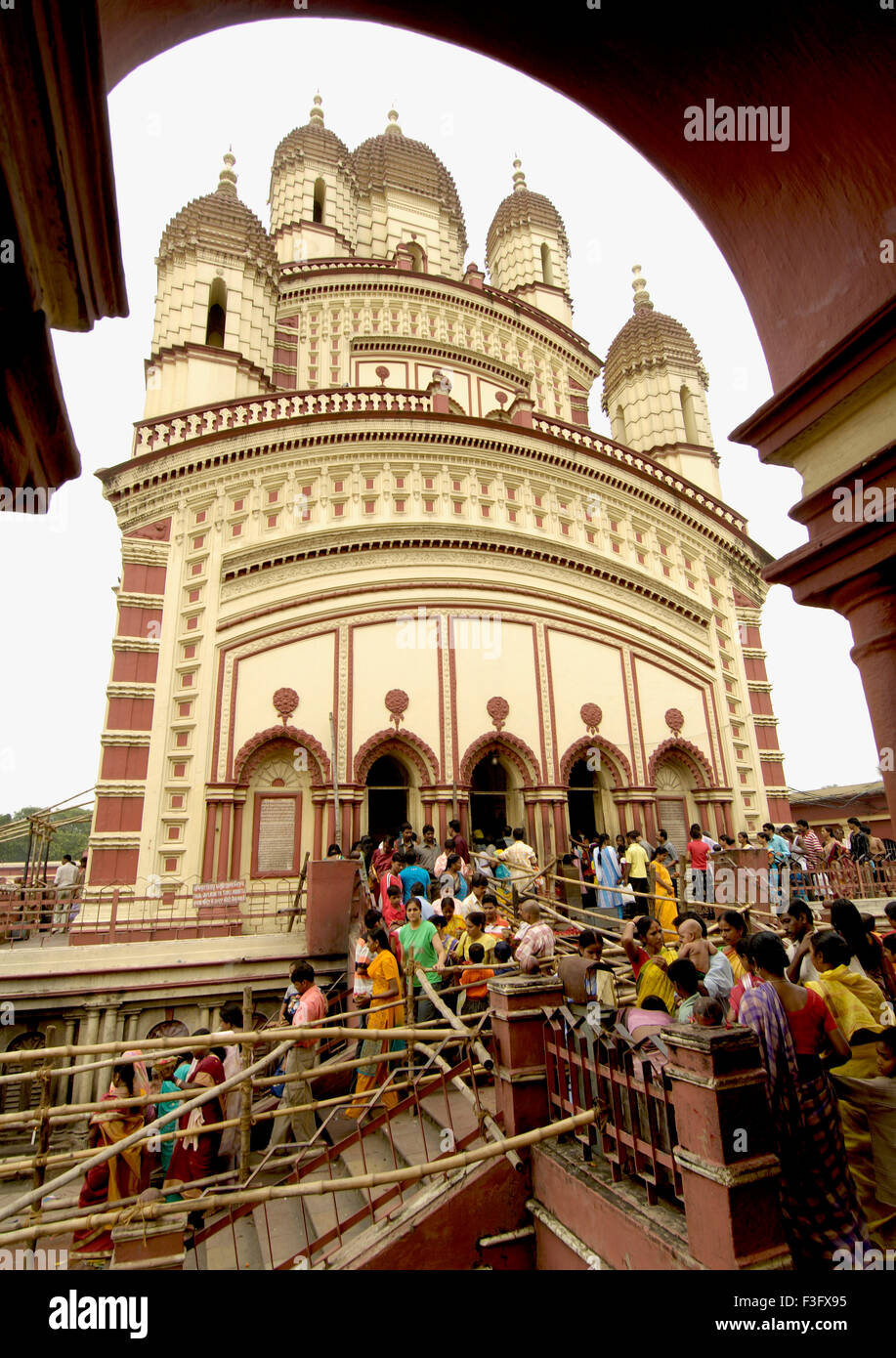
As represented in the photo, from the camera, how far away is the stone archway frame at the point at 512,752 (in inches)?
578

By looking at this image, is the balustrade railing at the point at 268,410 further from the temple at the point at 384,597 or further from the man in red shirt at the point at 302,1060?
the man in red shirt at the point at 302,1060

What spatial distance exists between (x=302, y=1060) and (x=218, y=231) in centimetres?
1911

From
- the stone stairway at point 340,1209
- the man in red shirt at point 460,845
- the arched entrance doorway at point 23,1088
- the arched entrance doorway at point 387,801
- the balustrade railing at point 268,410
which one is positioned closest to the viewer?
the stone stairway at point 340,1209

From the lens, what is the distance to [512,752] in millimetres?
15195

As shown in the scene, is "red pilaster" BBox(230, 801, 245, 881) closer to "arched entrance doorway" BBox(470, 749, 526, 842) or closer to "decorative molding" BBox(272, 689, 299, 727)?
"decorative molding" BBox(272, 689, 299, 727)

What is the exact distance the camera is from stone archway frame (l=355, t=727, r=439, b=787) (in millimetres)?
13969

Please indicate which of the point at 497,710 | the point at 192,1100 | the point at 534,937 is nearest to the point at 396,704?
the point at 497,710

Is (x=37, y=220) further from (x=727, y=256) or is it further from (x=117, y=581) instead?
(x=117, y=581)

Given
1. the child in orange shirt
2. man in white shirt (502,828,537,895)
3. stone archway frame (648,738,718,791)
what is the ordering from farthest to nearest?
stone archway frame (648,738,718,791) → man in white shirt (502,828,537,895) → the child in orange shirt

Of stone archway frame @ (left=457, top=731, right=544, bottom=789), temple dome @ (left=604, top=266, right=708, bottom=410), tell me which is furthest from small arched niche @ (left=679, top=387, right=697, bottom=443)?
stone archway frame @ (left=457, top=731, right=544, bottom=789)

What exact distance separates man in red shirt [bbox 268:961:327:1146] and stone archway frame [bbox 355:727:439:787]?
753 centimetres

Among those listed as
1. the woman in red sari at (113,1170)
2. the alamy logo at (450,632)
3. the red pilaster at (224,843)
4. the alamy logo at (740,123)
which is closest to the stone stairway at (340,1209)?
the woman in red sari at (113,1170)

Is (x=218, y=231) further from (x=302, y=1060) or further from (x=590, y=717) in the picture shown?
(x=302, y=1060)
